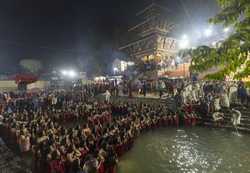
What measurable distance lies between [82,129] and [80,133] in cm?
45

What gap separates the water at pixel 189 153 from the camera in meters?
9.53

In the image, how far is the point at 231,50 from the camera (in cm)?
414

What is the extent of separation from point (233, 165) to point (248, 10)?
24.4 ft

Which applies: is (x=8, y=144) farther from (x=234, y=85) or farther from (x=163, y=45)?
(x=163, y=45)

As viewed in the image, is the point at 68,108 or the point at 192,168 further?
the point at 68,108

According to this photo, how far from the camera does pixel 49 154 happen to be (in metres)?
8.59

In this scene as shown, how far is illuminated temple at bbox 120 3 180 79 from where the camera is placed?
1651 inches

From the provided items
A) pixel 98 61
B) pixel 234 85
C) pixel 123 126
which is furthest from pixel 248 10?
pixel 98 61

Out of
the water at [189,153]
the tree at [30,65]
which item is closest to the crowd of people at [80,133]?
the water at [189,153]

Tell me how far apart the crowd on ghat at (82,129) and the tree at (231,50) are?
5031mm

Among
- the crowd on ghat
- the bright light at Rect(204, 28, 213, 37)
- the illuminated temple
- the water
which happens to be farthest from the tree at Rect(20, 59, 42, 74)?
the water

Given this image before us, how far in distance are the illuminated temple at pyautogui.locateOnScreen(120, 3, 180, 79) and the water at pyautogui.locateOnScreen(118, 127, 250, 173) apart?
76.2 feet

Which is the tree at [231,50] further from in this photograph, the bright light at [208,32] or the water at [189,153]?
the bright light at [208,32]

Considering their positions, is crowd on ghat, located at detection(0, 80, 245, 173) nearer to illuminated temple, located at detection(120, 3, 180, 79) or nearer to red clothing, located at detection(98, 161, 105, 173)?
red clothing, located at detection(98, 161, 105, 173)
